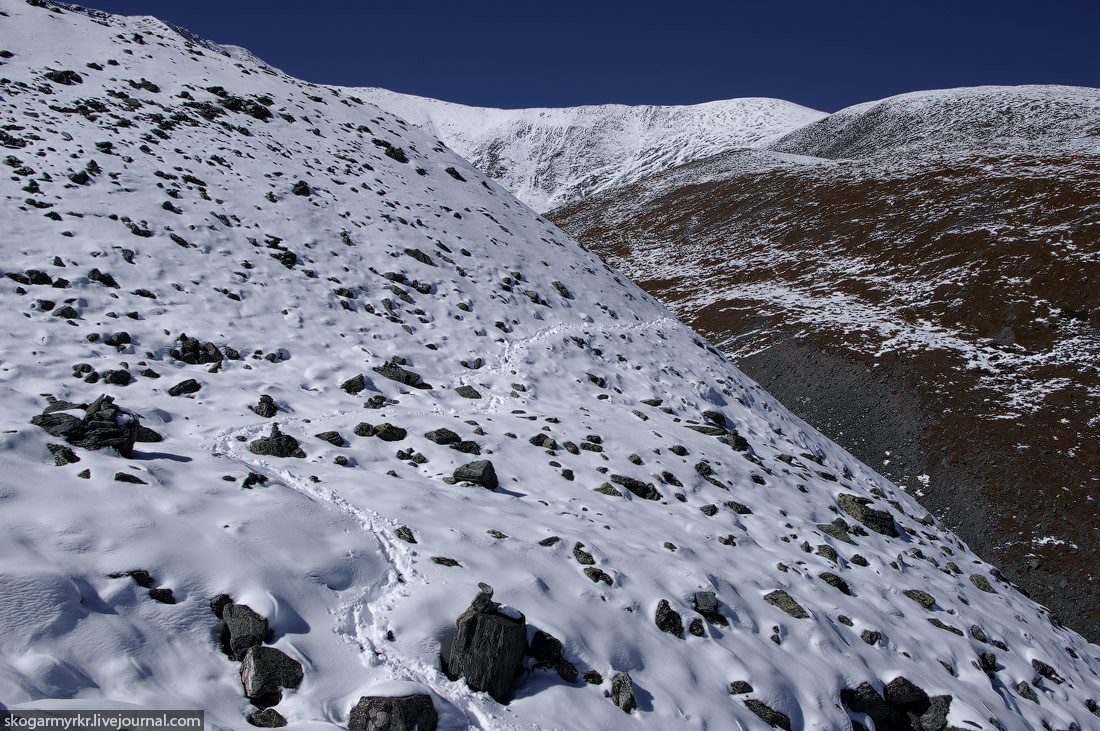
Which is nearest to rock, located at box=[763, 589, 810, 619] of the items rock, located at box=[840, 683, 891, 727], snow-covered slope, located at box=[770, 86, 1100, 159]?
rock, located at box=[840, 683, 891, 727]

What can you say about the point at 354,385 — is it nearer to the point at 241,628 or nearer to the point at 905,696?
the point at 241,628

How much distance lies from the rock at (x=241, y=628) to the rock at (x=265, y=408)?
203 inches

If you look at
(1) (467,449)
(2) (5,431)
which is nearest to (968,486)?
(1) (467,449)

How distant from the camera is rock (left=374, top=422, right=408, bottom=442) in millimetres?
10305

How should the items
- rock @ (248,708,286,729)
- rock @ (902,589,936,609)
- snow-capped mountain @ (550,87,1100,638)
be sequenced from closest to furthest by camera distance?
rock @ (248,708,286,729), rock @ (902,589,936,609), snow-capped mountain @ (550,87,1100,638)

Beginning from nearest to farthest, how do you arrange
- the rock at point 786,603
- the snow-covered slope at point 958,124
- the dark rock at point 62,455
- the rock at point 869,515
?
1. the dark rock at point 62,455
2. the rock at point 786,603
3. the rock at point 869,515
4. the snow-covered slope at point 958,124

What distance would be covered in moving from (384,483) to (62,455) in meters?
3.71

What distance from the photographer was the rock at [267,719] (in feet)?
15.2

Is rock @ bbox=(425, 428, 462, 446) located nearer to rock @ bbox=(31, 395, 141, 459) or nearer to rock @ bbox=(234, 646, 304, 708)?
rock @ bbox=(31, 395, 141, 459)

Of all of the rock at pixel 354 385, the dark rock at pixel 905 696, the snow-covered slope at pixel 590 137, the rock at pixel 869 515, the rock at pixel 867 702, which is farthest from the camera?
the snow-covered slope at pixel 590 137

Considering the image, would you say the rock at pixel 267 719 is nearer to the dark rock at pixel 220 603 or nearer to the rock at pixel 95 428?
the dark rock at pixel 220 603

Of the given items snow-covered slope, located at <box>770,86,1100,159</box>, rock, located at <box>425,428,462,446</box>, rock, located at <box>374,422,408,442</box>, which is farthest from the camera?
snow-covered slope, located at <box>770,86,1100,159</box>

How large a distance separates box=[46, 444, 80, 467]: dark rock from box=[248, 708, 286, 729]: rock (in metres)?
3.78

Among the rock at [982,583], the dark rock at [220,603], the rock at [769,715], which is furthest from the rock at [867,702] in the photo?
the dark rock at [220,603]
